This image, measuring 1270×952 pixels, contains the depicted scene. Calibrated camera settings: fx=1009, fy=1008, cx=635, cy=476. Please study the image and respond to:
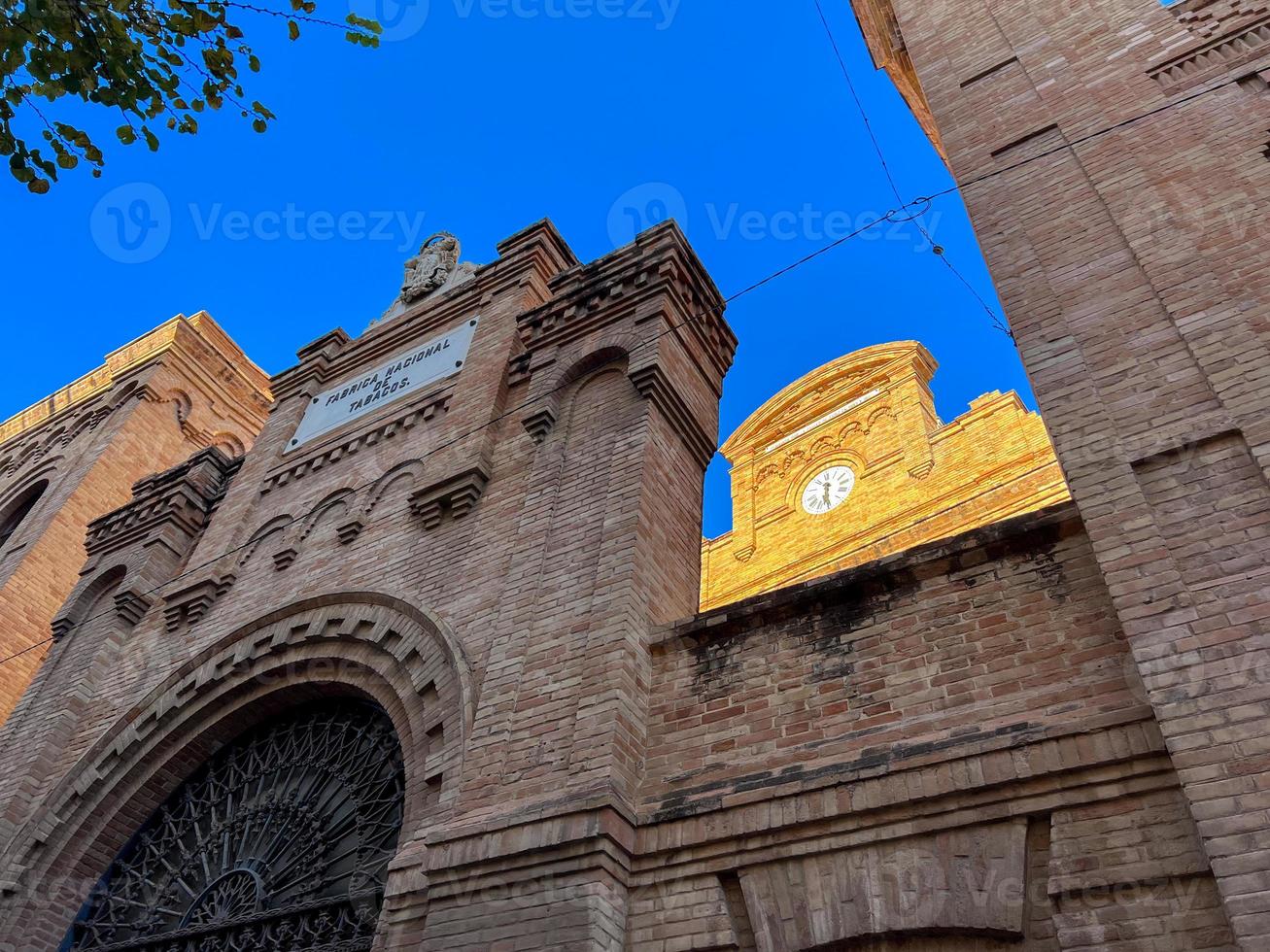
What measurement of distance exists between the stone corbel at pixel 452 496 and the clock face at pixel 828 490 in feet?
32.1

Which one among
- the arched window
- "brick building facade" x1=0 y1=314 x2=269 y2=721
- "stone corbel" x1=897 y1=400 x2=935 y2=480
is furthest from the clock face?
the arched window

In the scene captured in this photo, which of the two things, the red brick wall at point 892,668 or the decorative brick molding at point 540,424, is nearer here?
the red brick wall at point 892,668

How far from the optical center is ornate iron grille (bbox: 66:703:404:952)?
7.02 m

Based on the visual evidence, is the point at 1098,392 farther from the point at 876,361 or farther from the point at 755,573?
the point at 876,361

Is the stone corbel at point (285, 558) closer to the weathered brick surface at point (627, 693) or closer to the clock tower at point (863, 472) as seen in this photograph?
the weathered brick surface at point (627, 693)

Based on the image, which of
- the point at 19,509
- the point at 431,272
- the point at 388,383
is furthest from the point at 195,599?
the point at 19,509

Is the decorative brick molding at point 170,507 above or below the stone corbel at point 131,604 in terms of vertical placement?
above

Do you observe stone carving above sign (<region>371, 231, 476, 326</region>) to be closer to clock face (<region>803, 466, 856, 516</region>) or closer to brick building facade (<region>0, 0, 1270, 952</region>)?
brick building facade (<region>0, 0, 1270, 952</region>)

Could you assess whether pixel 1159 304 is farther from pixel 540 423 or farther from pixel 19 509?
pixel 19 509

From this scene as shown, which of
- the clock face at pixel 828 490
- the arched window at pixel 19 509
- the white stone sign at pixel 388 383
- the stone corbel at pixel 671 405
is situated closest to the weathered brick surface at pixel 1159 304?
the stone corbel at pixel 671 405

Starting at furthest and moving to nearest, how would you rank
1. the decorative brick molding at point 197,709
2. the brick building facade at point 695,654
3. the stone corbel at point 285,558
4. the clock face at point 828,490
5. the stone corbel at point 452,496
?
the clock face at point 828,490
the stone corbel at point 285,558
the stone corbel at point 452,496
the decorative brick molding at point 197,709
the brick building facade at point 695,654

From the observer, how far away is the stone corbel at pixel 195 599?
9.80 meters

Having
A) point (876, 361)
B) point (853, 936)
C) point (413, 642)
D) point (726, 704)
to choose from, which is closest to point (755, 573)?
point (876, 361)

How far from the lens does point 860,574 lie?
5.82 meters
